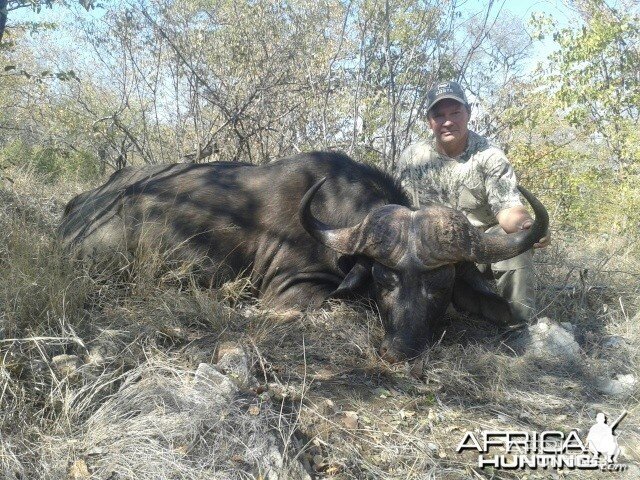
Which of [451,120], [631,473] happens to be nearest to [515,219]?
[451,120]

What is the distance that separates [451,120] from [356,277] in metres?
1.76

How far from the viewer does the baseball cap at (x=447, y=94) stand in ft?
15.9

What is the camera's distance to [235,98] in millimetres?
7711

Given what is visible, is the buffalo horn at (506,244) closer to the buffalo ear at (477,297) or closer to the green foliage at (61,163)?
the buffalo ear at (477,297)

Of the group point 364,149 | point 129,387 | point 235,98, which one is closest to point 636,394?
point 129,387

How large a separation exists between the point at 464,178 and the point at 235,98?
12.8 ft

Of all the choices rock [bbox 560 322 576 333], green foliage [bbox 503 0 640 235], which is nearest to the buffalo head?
rock [bbox 560 322 576 333]

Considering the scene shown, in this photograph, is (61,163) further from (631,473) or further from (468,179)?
(631,473)

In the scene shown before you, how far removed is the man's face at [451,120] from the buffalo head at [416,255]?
3.96 feet

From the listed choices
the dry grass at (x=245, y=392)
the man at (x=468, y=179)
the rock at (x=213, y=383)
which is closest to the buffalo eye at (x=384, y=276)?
the dry grass at (x=245, y=392)

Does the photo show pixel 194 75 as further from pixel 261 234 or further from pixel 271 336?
pixel 271 336

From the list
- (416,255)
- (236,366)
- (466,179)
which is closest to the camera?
(236,366)

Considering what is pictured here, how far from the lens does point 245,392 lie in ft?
8.98

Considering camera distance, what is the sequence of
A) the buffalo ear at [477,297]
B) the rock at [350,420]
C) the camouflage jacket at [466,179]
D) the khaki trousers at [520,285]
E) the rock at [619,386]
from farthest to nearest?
the camouflage jacket at [466,179], the khaki trousers at [520,285], the buffalo ear at [477,297], the rock at [619,386], the rock at [350,420]
